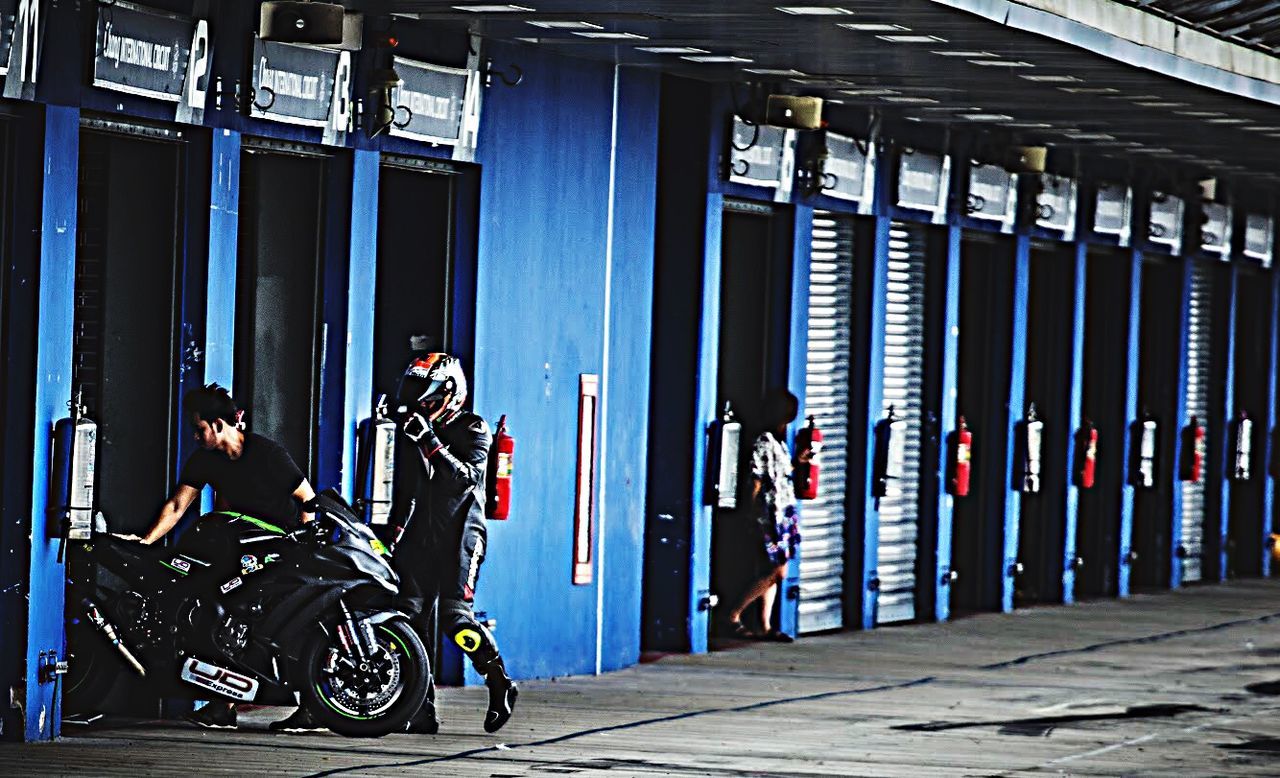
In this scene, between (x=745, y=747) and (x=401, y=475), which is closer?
(x=745, y=747)

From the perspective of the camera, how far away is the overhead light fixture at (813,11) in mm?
12586

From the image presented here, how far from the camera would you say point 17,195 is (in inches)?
448

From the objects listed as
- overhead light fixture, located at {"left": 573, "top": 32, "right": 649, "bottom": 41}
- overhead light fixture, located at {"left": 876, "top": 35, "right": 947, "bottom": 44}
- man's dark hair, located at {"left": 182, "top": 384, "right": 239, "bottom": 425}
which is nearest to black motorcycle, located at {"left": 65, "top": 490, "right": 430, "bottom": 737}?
man's dark hair, located at {"left": 182, "top": 384, "right": 239, "bottom": 425}

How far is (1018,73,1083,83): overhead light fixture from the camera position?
15.2 meters

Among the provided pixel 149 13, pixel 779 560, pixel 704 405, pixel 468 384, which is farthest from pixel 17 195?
pixel 779 560

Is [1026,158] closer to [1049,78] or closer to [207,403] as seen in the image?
[1049,78]

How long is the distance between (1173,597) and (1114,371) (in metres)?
1.88

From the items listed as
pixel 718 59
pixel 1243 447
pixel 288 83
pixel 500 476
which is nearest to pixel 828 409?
pixel 718 59

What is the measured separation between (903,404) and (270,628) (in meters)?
7.85

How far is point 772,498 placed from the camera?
57.4ft

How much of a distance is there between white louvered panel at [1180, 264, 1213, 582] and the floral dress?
7711 mm

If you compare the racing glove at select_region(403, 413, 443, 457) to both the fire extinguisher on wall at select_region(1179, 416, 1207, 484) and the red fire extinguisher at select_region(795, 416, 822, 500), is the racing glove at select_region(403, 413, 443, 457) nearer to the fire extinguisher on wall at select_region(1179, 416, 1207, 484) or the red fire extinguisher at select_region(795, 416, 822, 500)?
the red fire extinguisher at select_region(795, 416, 822, 500)

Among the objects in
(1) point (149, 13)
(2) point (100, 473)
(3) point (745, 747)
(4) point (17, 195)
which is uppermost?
(1) point (149, 13)

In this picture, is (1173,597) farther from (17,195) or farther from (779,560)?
(17,195)
